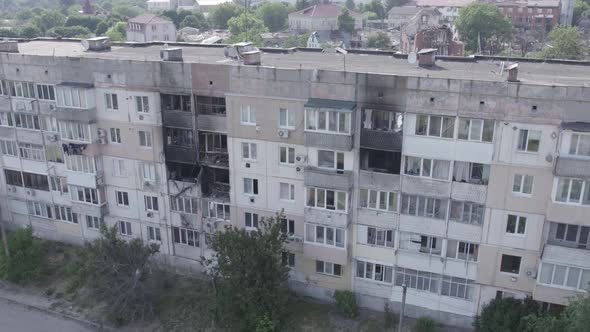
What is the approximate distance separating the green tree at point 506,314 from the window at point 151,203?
21.8 metres

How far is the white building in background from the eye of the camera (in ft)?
466

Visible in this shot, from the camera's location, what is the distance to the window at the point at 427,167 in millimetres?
27266

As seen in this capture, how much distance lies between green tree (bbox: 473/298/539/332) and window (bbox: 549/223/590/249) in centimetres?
380

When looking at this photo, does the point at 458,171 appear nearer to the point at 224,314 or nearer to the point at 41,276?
the point at 224,314

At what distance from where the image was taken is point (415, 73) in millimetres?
28812

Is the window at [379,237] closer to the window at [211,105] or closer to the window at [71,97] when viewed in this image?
the window at [211,105]

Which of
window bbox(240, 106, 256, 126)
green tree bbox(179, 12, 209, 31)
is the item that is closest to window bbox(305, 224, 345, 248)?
window bbox(240, 106, 256, 126)

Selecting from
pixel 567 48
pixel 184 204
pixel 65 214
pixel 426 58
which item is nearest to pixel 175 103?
pixel 184 204

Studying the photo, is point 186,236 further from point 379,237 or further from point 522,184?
point 522,184

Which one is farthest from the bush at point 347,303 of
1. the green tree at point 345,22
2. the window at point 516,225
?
the green tree at point 345,22

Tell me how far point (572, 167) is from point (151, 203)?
25.6m

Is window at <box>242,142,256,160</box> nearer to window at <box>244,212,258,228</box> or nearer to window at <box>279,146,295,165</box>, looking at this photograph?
window at <box>279,146,295,165</box>

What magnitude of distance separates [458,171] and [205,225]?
16802 millimetres

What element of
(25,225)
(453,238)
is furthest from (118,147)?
(453,238)
